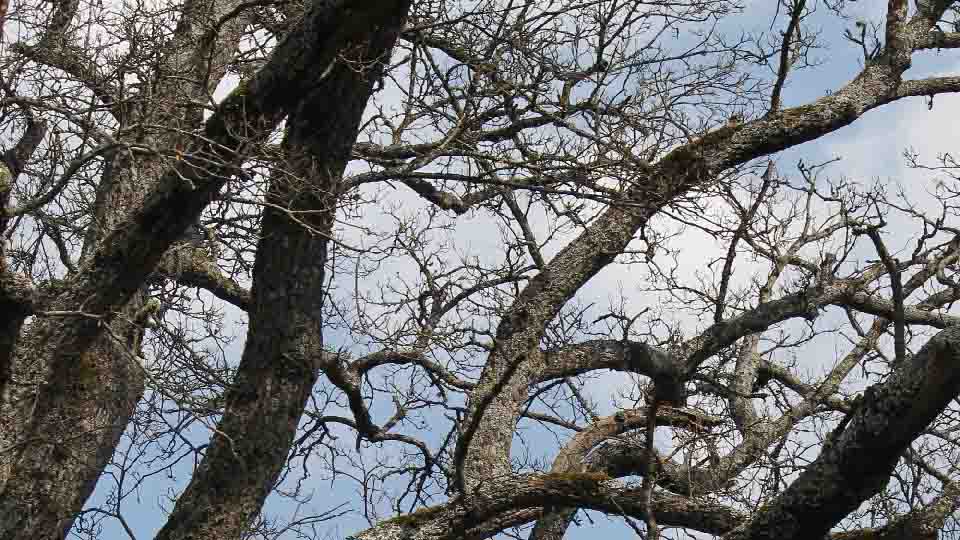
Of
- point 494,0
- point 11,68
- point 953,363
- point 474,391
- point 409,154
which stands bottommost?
point 953,363

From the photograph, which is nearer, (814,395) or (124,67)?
(124,67)

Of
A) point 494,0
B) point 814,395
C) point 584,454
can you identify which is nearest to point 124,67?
point 494,0

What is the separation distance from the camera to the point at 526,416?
352 inches

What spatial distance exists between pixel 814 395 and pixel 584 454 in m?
2.11

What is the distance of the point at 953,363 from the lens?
3285 millimetres

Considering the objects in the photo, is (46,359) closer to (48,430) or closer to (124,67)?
(48,430)

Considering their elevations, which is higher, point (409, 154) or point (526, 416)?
point (409, 154)

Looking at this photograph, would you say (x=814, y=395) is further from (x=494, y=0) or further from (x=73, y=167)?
(x=73, y=167)

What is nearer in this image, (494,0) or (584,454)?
(494,0)

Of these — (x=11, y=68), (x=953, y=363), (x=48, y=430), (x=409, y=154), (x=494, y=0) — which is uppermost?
(x=494, y=0)

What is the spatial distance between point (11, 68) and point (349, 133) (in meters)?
1.88

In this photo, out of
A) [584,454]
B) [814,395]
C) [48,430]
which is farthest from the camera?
[814,395]

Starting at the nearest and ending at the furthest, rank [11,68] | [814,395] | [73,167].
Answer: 1. [73,167]
2. [11,68]
3. [814,395]

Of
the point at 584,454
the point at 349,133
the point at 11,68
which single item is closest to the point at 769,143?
the point at 584,454
